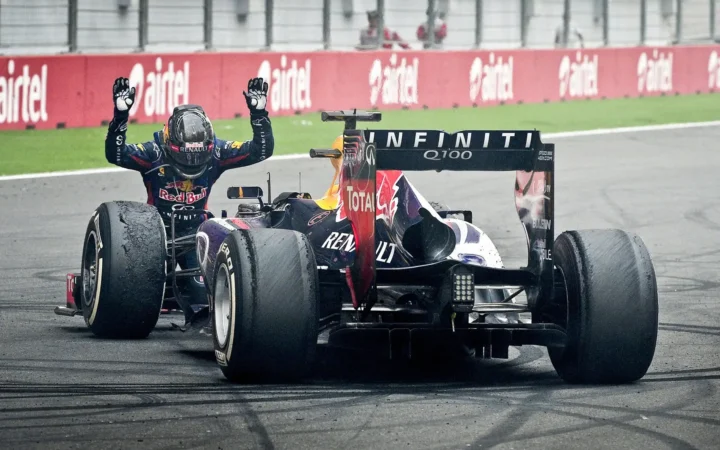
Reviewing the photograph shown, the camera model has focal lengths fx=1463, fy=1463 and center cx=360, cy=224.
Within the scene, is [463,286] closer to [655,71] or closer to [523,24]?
[523,24]

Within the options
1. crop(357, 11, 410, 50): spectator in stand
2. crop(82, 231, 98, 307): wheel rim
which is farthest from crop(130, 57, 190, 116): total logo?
crop(82, 231, 98, 307): wheel rim

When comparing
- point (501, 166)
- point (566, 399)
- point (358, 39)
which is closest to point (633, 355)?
point (566, 399)

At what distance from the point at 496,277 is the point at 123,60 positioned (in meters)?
14.5

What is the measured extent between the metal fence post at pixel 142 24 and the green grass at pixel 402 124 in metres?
1.21

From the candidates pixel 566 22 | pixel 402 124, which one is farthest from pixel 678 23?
pixel 402 124

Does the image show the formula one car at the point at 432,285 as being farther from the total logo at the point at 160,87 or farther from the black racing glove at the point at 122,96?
the total logo at the point at 160,87

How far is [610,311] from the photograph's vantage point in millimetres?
7270

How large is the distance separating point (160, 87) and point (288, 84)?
2.81 metres

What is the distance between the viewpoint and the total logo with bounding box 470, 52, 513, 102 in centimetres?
2659

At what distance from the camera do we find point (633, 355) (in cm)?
733

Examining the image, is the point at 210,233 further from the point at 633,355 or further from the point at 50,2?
the point at 50,2

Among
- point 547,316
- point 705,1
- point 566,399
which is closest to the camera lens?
point 566,399

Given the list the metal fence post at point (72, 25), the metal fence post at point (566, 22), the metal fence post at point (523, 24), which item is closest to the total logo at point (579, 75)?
the metal fence post at point (566, 22)

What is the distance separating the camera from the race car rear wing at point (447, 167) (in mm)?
7305
